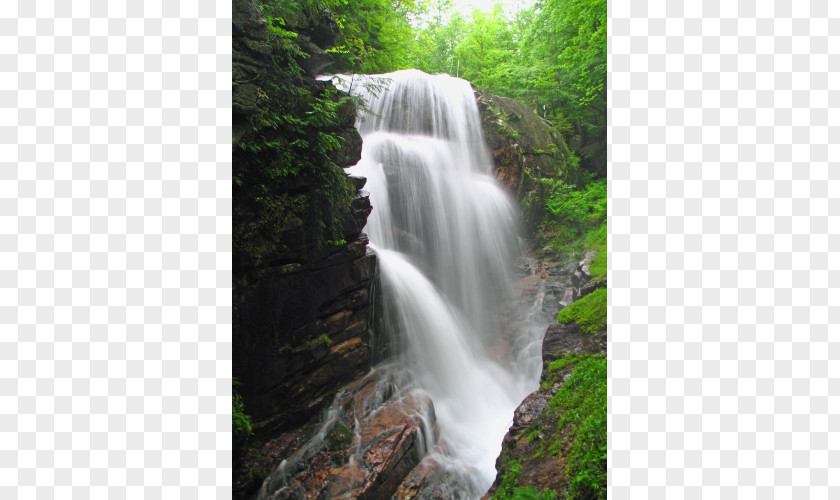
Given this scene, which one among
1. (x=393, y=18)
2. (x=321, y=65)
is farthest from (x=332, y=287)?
(x=393, y=18)

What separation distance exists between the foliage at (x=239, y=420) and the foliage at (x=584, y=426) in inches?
134

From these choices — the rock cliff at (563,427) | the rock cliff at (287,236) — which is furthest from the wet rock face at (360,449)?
the rock cliff at (563,427)

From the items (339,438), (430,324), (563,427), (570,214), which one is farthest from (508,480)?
(570,214)

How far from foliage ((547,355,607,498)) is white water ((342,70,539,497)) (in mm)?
2103

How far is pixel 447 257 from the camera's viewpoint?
9953 millimetres

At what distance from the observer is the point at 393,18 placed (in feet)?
47.5

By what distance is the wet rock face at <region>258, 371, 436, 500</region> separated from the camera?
4887mm

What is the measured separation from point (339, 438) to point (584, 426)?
3.25m

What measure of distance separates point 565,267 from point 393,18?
1033 cm

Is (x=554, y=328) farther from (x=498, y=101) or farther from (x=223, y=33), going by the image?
(x=498, y=101)

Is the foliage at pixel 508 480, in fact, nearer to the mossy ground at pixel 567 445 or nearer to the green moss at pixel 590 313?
the mossy ground at pixel 567 445

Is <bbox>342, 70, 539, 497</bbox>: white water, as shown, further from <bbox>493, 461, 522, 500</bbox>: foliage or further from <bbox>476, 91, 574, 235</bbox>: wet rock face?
<bbox>493, 461, 522, 500</bbox>: foliage

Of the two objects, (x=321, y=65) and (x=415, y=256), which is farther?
(x=415, y=256)

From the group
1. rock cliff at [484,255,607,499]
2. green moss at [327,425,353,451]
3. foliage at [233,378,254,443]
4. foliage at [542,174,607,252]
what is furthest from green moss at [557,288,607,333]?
foliage at [542,174,607,252]
